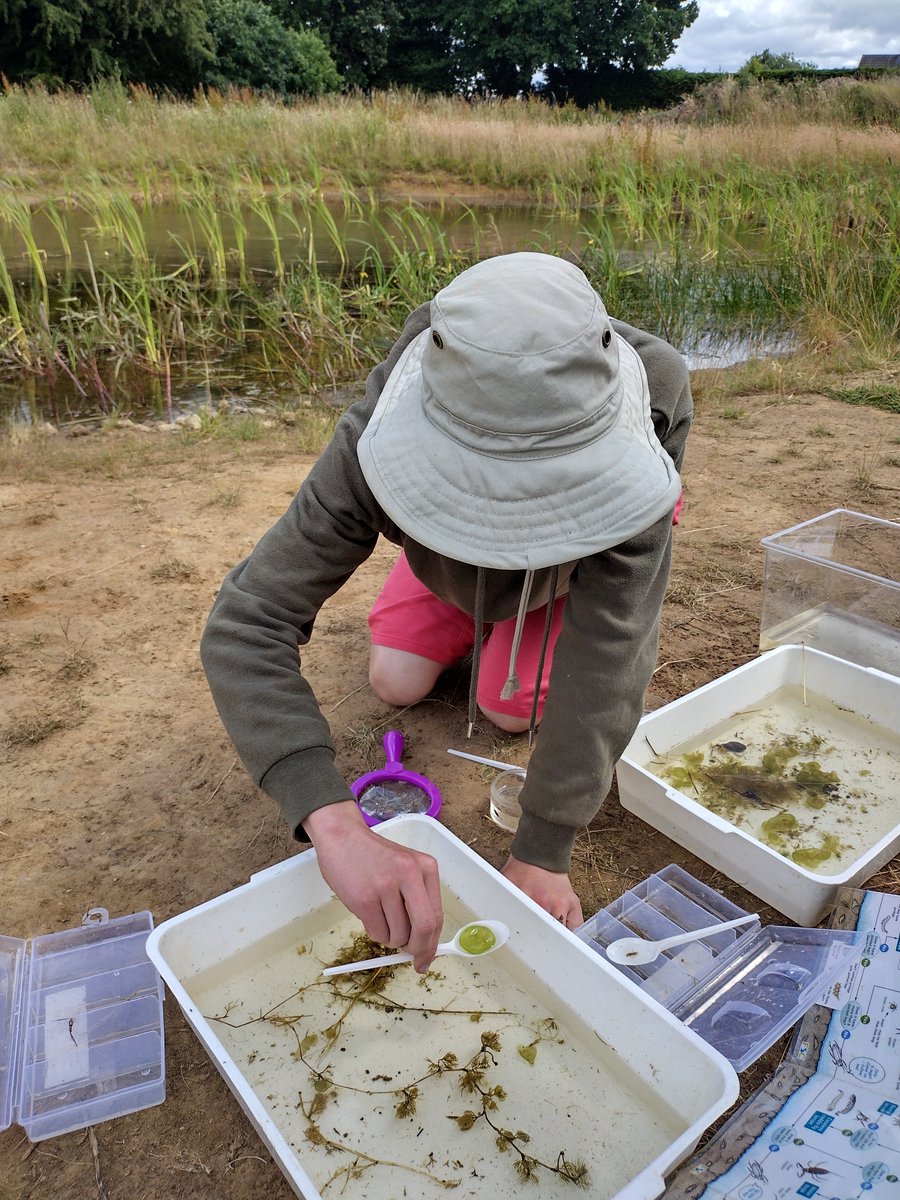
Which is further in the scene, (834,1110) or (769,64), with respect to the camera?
(769,64)

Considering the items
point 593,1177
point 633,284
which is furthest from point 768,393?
point 593,1177

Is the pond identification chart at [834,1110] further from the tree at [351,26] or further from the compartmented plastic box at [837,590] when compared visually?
the tree at [351,26]

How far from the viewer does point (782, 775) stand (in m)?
1.63

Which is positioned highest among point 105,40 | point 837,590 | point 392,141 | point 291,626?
point 105,40

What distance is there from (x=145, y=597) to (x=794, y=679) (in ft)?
5.01

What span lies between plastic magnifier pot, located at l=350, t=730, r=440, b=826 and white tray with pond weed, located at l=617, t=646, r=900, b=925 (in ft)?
1.12

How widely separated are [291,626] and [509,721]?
2.17ft

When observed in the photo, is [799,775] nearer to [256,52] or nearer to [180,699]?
[180,699]

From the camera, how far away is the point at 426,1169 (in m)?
1.01

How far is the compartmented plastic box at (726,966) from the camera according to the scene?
111 cm

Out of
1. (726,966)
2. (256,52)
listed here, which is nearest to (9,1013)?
(726,966)

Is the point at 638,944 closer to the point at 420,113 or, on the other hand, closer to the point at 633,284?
the point at 633,284

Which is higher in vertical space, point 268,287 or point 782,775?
point 268,287

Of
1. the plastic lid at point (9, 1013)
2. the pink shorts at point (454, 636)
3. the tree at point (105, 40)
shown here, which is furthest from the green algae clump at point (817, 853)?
the tree at point (105, 40)
